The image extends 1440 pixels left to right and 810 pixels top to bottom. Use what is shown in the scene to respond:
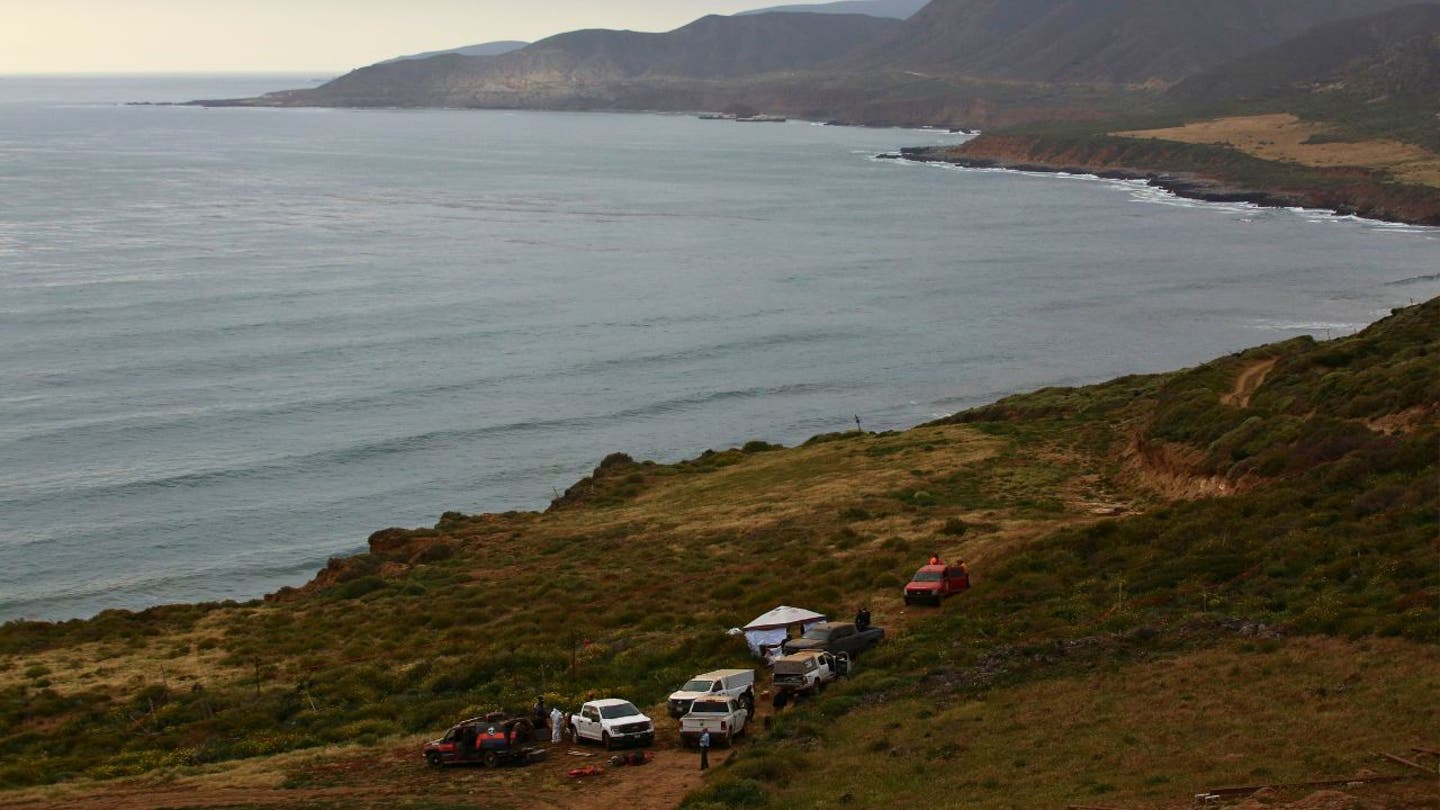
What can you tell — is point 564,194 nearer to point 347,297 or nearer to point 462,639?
point 347,297

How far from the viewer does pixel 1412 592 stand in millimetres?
24172

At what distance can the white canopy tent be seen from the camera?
93.3 ft

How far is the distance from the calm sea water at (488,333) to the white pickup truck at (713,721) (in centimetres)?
2638

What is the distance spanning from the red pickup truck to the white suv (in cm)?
770

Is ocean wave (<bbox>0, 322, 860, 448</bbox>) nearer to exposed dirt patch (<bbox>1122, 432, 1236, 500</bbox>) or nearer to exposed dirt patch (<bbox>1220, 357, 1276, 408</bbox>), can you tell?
exposed dirt patch (<bbox>1220, 357, 1276, 408</bbox>)

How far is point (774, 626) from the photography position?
28.8 metres

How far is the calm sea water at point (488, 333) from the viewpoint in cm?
5606

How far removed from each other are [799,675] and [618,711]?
127 inches

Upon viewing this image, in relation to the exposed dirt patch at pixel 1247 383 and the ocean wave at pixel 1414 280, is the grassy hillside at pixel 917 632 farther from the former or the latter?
the ocean wave at pixel 1414 280

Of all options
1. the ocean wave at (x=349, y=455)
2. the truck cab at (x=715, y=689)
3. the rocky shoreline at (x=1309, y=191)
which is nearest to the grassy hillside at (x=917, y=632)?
the truck cab at (x=715, y=689)

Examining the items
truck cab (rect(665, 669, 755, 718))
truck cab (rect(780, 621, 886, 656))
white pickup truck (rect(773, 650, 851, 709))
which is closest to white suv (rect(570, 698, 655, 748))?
truck cab (rect(665, 669, 755, 718))

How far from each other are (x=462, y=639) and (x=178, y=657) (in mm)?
6686

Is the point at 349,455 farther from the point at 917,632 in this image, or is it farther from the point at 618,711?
the point at 618,711

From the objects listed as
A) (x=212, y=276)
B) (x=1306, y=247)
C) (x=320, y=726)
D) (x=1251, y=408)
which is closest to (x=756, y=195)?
(x=1306, y=247)
